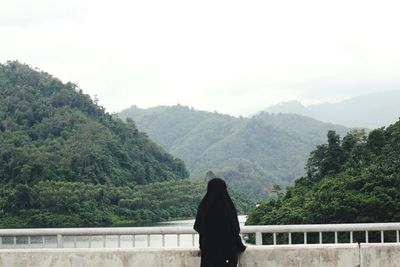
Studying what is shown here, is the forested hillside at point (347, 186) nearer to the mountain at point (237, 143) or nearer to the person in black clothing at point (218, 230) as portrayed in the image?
the person in black clothing at point (218, 230)

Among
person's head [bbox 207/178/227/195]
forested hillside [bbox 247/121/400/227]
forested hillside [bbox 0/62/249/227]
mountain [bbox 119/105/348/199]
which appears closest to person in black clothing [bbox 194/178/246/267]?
person's head [bbox 207/178/227/195]

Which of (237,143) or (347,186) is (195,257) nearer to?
(347,186)

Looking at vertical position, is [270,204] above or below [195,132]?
below

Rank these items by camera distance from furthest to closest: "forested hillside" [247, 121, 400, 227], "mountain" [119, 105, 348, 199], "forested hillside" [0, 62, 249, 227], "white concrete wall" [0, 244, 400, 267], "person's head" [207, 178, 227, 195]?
"mountain" [119, 105, 348, 199]
"forested hillside" [0, 62, 249, 227]
"forested hillside" [247, 121, 400, 227]
"white concrete wall" [0, 244, 400, 267]
"person's head" [207, 178, 227, 195]

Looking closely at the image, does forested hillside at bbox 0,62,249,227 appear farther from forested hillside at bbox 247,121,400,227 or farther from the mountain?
forested hillside at bbox 247,121,400,227

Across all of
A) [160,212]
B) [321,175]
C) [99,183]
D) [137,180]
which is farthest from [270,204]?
[137,180]

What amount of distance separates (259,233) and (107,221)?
63.4 m

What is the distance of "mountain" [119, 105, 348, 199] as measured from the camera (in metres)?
121

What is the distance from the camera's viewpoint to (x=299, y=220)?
39.7 m

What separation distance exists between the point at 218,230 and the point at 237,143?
14233 centimetres

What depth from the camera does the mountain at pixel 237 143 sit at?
121250 mm

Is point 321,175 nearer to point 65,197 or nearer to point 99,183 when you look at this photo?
point 65,197

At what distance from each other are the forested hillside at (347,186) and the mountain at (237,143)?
54.5 meters

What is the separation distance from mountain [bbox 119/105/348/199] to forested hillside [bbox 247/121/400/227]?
54.5 meters
